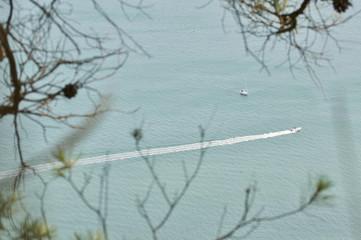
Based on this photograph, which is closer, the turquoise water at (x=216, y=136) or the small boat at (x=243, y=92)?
the turquoise water at (x=216, y=136)

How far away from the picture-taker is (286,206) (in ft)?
14.0

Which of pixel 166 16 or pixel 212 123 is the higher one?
pixel 166 16

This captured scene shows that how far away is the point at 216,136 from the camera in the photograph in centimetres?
488

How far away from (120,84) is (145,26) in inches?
33.8

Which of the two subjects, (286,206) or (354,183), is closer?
(286,206)

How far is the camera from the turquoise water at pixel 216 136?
168 inches

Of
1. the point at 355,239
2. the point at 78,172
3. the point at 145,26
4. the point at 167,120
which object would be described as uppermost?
the point at 145,26

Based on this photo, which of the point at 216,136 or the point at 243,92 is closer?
the point at 216,136

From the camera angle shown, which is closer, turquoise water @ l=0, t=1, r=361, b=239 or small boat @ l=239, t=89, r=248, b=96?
turquoise water @ l=0, t=1, r=361, b=239

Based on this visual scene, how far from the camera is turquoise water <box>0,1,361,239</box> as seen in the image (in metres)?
4.27

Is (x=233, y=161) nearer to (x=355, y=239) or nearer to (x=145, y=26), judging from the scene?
(x=355, y=239)

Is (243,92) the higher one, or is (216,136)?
(243,92)

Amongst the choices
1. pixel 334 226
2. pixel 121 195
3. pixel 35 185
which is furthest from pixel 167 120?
pixel 334 226

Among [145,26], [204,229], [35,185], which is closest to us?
[204,229]
